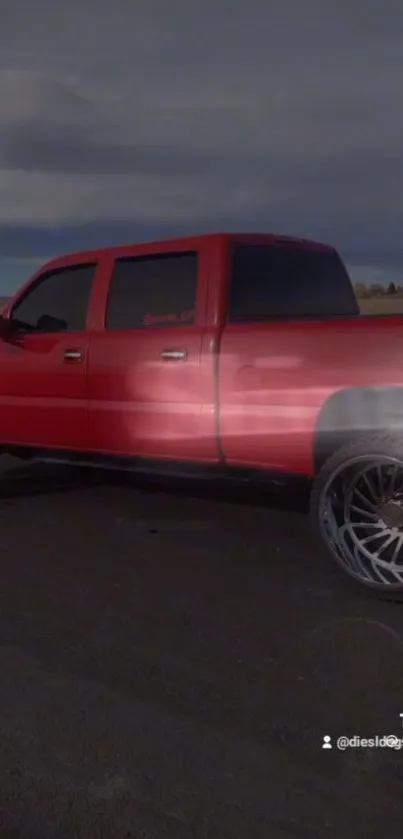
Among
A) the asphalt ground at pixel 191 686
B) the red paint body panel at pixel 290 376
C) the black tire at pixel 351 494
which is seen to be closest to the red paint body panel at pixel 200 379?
the red paint body panel at pixel 290 376

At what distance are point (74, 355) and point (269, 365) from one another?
1812 millimetres

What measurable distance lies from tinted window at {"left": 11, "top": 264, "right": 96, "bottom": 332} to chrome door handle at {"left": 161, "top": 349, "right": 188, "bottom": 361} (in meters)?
0.98

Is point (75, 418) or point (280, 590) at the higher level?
point (75, 418)

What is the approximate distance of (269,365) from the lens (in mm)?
5375

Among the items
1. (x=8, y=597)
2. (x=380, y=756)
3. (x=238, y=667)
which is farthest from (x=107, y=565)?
(x=380, y=756)

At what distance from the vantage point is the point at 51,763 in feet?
10.6

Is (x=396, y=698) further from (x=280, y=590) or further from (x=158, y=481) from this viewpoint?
(x=158, y=481)

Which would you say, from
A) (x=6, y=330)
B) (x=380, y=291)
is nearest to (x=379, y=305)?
(x=380, y=291)

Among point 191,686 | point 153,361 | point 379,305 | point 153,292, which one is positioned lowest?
point 191,686

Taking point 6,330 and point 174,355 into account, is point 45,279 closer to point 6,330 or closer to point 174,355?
point 6,330

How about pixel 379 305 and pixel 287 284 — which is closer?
pixel 287 284

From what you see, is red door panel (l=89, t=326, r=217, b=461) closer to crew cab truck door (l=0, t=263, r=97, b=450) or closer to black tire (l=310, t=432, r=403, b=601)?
crew cab truck door (l=0, t=263, r=97, b=450)

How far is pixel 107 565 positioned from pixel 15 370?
7.09 ft

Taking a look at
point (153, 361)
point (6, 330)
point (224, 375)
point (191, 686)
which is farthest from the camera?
point (6, 330)
